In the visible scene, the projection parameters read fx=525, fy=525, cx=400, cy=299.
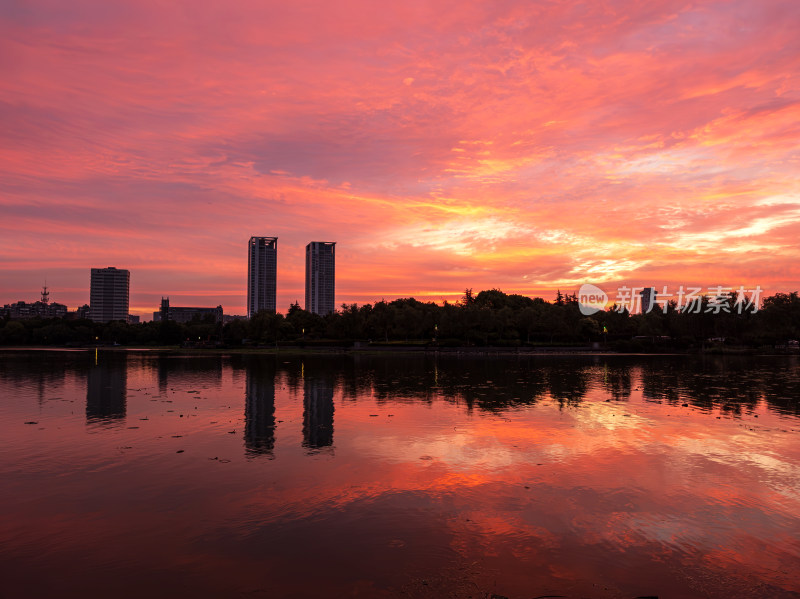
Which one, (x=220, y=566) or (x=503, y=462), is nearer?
(x=220, y=566)

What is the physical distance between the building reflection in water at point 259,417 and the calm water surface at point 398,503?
209 millimetres

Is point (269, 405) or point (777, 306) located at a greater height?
point (777, 306)

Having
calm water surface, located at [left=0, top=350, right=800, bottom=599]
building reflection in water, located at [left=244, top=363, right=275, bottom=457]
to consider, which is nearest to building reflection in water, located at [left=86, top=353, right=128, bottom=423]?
calm water surface, located at [left=0, top=350, right=800, bottom=599]

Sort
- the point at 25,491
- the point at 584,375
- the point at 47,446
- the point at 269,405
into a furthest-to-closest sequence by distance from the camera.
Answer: the point at 584,375 → the point at 269,405 → the point at 47,446 → the point at 25,491

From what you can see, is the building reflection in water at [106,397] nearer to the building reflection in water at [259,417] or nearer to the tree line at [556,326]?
the building reflection in water at [259,417]

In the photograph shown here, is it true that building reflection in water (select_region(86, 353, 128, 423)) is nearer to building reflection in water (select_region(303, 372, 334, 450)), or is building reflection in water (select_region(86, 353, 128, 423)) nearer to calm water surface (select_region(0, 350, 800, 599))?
calm water surface (select_region(0, 350, 800, 599))

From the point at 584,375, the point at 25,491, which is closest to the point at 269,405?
the point at 25,491

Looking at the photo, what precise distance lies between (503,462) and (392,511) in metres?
6.68

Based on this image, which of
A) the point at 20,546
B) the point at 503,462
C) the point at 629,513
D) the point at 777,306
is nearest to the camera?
the point at 20,546

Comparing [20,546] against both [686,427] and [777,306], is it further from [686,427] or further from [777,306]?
[777,306]

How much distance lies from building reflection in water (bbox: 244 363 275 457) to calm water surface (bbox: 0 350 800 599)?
0.21m

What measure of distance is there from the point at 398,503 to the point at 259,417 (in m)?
16.7

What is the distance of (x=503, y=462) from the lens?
65.1 ft

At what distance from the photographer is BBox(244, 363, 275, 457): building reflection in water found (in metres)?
22.5
